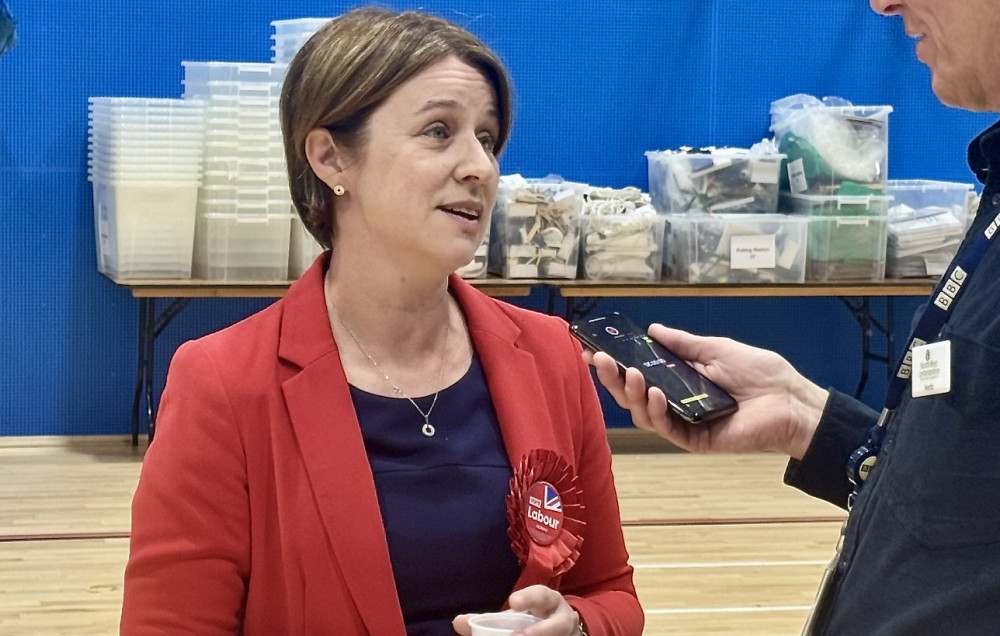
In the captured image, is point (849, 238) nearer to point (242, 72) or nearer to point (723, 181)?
point (723, 181)

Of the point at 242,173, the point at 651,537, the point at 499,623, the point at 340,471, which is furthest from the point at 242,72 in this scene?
Answer: the point at 499,623

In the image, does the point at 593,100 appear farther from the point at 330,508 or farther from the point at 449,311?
the point at 330,508

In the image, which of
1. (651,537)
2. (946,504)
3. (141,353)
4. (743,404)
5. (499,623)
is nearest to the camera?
(946,504)

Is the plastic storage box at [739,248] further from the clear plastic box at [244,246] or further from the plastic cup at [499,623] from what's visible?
the plastic cup at [499,623]

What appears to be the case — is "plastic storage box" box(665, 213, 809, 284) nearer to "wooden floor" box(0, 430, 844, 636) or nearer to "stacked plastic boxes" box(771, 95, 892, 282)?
"stacked plastic boxes" box(771, 95, 892, 282)

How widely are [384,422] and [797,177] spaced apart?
4.67m

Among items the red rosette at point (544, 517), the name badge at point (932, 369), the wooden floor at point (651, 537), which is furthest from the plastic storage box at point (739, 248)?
the name badge at point (932, 369)

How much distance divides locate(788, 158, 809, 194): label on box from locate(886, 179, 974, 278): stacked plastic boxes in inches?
17.2

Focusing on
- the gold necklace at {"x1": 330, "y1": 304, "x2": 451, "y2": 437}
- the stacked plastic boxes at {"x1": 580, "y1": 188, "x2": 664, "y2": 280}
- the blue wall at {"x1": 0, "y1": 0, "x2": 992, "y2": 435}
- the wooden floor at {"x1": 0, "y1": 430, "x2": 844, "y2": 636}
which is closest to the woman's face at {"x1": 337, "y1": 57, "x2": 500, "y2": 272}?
the gold necklace at {"x1": 330, "y1": 304, "x2": 451, "y2": 437}

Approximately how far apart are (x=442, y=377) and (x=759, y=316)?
4895 mm

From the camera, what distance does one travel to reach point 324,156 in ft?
6.95

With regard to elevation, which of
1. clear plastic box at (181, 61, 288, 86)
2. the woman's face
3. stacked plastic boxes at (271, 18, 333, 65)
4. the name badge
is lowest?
the name badge

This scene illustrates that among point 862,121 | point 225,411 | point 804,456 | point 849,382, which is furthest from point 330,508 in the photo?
point 849,382

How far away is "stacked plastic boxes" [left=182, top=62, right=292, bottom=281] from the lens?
218 inches
